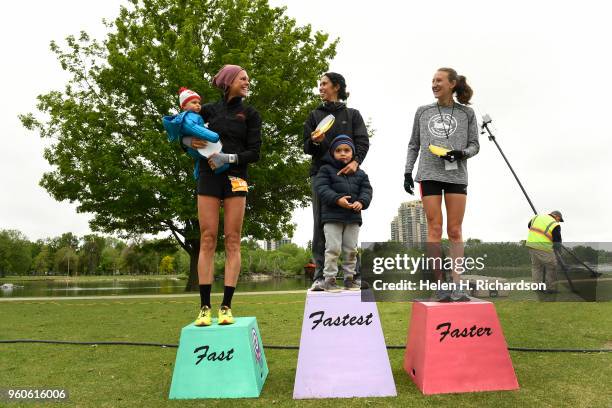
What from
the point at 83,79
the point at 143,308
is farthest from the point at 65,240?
the point at 143,308

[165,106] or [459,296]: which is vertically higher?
[165,106]

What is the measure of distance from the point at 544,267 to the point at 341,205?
2.41 meters

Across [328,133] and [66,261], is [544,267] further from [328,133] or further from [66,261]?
[66,261]

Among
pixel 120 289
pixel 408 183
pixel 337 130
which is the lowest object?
pixel 120 289

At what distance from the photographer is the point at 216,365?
3633 mm

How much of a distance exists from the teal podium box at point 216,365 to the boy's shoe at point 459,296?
1.73 m

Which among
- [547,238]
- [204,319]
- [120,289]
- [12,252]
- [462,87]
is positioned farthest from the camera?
[12,252]

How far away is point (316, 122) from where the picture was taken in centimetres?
445

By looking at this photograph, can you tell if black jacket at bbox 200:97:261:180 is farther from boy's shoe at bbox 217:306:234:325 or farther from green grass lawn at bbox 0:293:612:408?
green grass lawn at bbox 0:293:612:408

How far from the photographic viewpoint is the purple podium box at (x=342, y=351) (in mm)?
3500

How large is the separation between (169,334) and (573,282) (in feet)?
17.1

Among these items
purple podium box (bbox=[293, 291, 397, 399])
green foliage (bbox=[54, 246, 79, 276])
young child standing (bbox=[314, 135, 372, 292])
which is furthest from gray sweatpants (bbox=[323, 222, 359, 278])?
green foliage (bbox=[54, 246, 79, 276])

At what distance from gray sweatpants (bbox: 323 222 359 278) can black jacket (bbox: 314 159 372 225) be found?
68 mm

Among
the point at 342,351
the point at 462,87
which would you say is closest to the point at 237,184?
the point at 342,351
